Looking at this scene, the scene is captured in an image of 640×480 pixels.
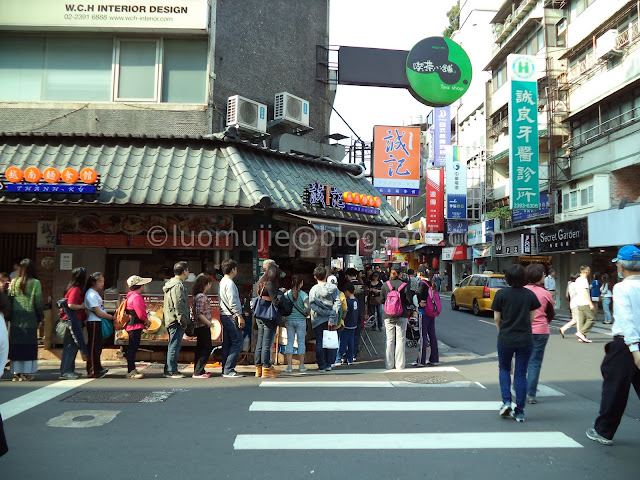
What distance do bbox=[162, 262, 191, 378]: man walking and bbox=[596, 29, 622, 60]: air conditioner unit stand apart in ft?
64.4

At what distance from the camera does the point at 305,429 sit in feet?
17.5

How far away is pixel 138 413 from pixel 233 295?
2655mm

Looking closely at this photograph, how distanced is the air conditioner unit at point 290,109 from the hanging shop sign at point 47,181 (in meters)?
5.04

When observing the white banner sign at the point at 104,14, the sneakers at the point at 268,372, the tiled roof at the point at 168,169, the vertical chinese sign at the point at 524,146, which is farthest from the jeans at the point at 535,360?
the vertical chinese sign at the point at 524,146

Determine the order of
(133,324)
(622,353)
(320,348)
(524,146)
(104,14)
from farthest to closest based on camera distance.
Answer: (524,146) → (104,14) → (320,348) → (133,324) → (622,353)

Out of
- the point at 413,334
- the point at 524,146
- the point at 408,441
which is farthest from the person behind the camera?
the point at 524,146

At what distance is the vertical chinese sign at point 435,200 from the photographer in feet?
119

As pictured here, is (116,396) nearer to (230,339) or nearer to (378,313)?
(230,339)

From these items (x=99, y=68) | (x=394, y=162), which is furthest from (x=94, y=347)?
(x=394, y=162)

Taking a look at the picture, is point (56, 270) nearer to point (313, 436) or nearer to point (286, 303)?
point (286, 303)

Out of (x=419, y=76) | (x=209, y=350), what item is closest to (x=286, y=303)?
(x=209, y=350)

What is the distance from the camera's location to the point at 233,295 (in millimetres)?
8227

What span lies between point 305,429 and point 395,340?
162 inches

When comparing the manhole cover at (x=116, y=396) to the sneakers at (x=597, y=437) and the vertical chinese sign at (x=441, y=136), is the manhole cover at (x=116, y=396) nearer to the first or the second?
the sneakers at (x=597, y=437)
